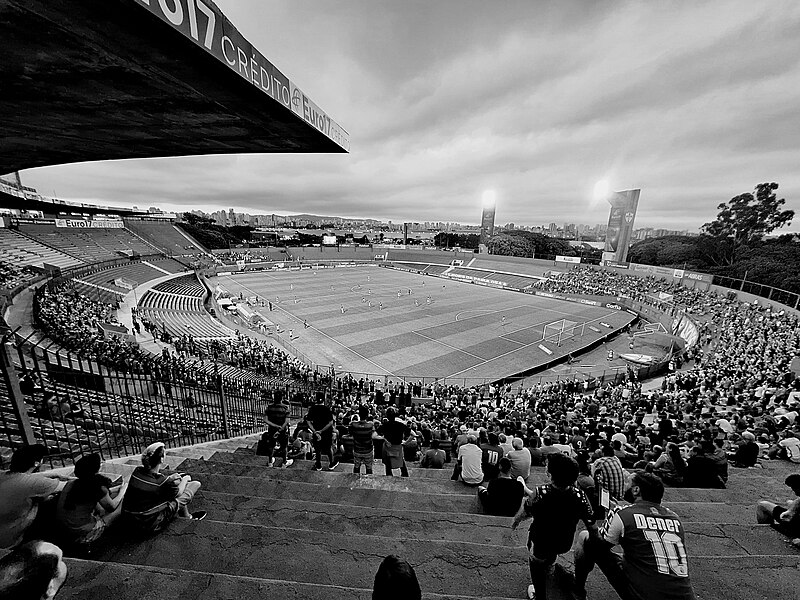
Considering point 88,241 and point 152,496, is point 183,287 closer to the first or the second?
point 88,241

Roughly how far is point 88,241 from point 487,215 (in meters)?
75.8

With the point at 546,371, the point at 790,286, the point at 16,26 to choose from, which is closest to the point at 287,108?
the point at 16,26

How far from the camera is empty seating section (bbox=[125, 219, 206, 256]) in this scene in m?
63.5

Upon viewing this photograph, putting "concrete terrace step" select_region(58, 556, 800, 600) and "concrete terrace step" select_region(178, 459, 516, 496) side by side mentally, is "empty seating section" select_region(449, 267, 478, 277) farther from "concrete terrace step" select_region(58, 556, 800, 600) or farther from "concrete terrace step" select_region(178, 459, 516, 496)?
"concrete terrace step" select_region(58, 556, 800, 600)

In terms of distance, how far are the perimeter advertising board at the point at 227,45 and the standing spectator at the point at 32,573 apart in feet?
13.4

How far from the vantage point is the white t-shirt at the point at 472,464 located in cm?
540

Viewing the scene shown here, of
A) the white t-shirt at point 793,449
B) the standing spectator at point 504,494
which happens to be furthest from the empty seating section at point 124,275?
the white t-shirt at point 793,449

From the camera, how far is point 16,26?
2.99 meters

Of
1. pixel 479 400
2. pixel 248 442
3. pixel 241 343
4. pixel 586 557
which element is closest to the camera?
pixel 586 557

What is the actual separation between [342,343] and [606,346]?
22.0m

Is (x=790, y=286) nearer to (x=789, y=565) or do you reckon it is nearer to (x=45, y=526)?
(x=789, y=565)

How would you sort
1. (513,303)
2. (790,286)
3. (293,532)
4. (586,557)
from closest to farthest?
(586,557) < (293,532) < (790,286) < (513,303)

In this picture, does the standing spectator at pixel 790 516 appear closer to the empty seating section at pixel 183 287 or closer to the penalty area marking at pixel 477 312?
the penalty area marking at pixel 477 312

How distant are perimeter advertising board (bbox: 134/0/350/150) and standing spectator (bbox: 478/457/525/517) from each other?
5.34m
